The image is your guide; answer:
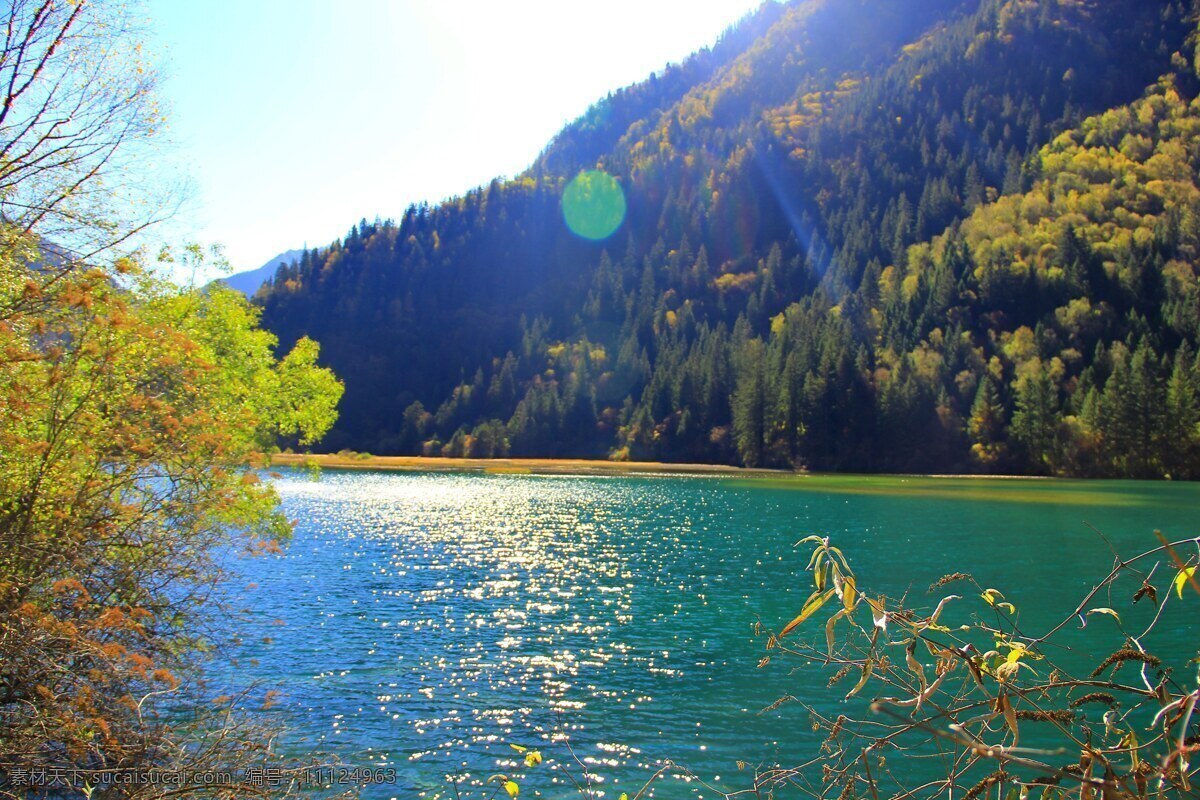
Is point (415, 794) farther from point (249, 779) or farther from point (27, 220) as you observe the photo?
point (27, 220)

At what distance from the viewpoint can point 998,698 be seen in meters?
3.75

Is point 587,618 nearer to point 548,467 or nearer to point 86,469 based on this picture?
point 86,469

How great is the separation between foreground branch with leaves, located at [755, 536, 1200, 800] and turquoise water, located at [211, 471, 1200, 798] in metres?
0.99

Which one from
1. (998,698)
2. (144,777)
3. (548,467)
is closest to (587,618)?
(144,777)

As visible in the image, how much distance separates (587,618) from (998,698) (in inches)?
948

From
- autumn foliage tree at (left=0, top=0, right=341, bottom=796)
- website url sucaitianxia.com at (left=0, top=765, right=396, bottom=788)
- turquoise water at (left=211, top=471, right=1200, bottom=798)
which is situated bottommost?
turquoise water at (left=211, top=471, right=1200, bottom=798)

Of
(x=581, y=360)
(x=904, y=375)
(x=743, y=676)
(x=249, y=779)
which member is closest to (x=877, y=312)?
(x=904, y=375)

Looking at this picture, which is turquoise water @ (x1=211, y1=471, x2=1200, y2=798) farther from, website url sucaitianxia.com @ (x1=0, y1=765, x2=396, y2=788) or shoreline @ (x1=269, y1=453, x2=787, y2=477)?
shoreline @ (x1=269, y1=453, x2=787, y2=477)

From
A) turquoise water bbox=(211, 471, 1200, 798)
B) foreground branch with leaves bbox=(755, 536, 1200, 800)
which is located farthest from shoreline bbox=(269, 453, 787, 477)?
foreground branch with leaves bbox=(755, 536, 1200, 800)

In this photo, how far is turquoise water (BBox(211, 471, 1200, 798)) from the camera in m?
16.1

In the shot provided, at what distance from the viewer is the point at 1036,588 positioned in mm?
30109

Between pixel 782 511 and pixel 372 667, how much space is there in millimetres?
45680

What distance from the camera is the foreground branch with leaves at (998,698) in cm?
351

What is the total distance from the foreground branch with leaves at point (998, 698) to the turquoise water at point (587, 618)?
988 mm
